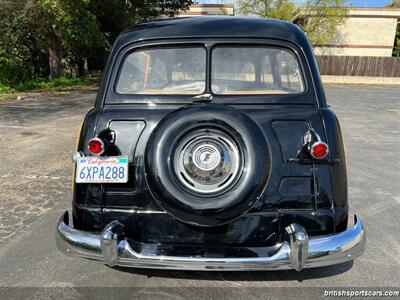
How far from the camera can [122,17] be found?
18.2 metres

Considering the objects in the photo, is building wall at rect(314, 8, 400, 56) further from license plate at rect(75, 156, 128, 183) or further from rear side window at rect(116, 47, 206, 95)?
license plate at rect(75, 156, 128, 183)

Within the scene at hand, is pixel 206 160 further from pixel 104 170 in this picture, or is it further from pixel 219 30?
pixel 219 30

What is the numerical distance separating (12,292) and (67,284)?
0.38 m

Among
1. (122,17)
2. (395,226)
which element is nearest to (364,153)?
(395,226)

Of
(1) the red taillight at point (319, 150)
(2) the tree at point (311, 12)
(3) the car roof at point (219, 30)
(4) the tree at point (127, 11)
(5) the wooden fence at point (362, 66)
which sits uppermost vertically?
(2) the tree at point (311, 12)

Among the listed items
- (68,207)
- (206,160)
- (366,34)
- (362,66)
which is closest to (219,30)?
(206,160)

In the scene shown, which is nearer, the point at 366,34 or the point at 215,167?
the point at 215,167

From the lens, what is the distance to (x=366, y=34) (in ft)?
99.6

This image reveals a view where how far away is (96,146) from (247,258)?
1257 millimetres

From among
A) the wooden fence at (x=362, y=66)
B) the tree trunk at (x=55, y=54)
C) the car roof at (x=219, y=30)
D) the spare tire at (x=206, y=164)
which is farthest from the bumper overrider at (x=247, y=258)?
the wooden fence at (x=362, y=66)

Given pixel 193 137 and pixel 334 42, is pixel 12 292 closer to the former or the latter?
pixel 193 137

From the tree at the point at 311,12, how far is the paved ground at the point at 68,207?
24.0 meters

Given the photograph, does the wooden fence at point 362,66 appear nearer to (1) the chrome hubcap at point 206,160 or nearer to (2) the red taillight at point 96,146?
(1) the chrome hubcap at point 206,160

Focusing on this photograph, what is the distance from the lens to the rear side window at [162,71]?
2814 mm
